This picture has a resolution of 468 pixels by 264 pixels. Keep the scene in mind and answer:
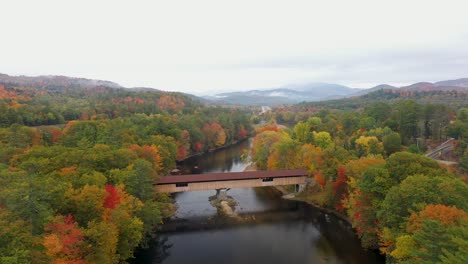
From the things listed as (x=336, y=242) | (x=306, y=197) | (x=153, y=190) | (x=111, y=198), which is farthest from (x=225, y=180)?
(x=111, y=198)

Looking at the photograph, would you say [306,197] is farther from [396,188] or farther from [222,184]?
[396,188]

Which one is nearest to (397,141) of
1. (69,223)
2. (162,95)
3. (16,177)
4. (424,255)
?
(424,255)

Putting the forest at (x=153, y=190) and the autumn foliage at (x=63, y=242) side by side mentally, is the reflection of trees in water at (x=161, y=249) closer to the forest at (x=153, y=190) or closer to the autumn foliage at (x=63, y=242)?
the forest at (x=153, y=190)

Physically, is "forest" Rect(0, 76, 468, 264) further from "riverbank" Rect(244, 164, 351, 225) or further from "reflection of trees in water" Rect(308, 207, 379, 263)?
"reflection of trees in water" Rect(308, 207, 379, 263)

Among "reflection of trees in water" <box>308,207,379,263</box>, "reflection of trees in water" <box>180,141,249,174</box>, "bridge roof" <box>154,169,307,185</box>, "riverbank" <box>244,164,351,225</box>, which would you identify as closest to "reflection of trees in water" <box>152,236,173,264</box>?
"bridge roof" <box>154,169,307,185</box>

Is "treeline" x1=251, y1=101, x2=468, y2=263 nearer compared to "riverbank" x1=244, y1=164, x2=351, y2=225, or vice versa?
"treeline" x1=251, y1=101, x2=468, y2=263

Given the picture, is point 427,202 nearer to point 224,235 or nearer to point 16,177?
point 224,235
